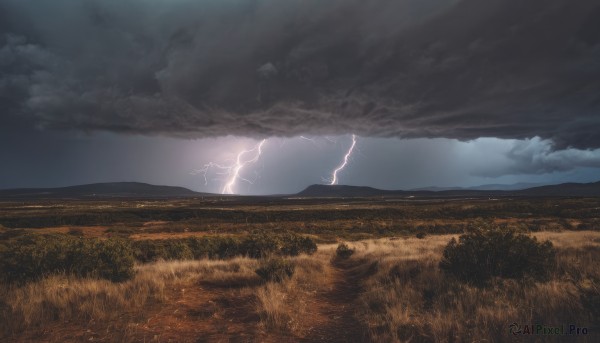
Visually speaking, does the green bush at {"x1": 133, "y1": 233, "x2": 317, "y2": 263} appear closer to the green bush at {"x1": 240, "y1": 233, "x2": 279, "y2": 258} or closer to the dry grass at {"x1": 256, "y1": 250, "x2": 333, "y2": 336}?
the green bush at {"x1": 240, "y1": 233, "x2": 279, "y2": 258}

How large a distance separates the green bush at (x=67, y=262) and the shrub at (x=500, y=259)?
31.5 feet

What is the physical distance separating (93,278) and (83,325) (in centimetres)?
395

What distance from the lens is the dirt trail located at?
252 inches

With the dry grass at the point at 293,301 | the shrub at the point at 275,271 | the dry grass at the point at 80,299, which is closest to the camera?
the dry grass at the point at 293,301

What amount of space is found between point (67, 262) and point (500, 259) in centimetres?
1239

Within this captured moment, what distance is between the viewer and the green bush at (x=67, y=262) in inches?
406

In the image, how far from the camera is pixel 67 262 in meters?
11.1

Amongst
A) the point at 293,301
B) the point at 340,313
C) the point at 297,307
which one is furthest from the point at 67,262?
the point at 340,313

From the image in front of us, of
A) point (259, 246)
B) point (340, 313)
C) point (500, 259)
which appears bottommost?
point (259, 246)

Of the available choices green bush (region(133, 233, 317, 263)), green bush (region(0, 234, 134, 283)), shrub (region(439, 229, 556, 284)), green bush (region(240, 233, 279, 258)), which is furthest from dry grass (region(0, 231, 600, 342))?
green bush (region(133, 233, 317, 263))

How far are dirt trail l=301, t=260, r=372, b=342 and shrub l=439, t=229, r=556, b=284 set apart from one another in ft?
9.54

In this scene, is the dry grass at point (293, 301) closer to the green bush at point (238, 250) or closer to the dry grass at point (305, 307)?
the dry grass at point (305, 307)

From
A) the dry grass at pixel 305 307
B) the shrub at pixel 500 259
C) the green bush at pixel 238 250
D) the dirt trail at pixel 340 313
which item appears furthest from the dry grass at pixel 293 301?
the green bush at pixel 238 250

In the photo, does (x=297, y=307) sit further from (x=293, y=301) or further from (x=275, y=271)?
(x=275, y=271)
